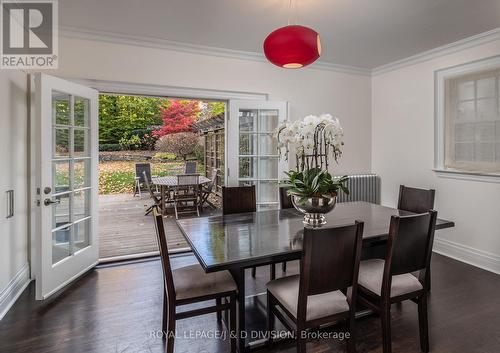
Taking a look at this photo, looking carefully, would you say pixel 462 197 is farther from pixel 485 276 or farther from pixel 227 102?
pixel 227 102

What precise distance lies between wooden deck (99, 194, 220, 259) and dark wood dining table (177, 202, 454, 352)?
2.04 metres

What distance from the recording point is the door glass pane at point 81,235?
3039 mm

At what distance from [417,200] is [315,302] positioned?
186 cm

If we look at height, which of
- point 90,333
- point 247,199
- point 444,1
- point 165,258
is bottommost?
point 90,333

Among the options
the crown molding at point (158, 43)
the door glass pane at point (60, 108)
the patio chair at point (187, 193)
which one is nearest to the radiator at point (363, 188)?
the crown molding at point (158, 43)

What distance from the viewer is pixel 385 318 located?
1810 mm

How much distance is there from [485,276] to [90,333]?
12.4 feet

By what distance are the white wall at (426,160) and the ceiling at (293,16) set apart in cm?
51

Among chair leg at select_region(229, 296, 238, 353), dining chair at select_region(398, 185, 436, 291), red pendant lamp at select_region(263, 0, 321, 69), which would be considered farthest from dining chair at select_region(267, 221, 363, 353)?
dining chair at select_region(398, 185, 436, 291)

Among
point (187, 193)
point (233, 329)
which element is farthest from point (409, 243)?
point (187, 193)

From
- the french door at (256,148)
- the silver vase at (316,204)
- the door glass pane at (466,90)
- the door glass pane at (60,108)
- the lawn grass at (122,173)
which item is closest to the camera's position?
the silver vase at (316,204)

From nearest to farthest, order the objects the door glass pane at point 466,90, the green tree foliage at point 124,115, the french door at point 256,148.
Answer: the door glass pane at point 466,90 → the french door at point 256,148 → the green tree foliage at point 124,115

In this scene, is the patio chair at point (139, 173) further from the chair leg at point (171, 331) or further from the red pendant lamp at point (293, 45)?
the red pendant lamp at point (293, 45)

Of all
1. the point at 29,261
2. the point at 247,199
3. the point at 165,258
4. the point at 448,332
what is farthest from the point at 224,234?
the point at 29,261
